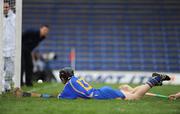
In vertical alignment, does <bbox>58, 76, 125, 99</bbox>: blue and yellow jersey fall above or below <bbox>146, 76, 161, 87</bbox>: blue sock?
below

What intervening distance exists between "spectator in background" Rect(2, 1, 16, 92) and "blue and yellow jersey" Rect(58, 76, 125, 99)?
2.96m

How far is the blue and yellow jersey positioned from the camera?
848cm

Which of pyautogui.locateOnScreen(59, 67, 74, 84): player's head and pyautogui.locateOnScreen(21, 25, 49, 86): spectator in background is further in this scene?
pyautogui.locateOnScreen(21, 25, 49, 86): spectator in background

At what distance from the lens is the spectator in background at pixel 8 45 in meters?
11.4

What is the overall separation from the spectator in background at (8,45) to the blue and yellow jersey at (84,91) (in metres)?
2.96

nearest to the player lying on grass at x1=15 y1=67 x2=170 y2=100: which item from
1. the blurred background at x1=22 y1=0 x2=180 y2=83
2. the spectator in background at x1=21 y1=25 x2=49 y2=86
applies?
the spectator in background at x1=21 y1=25 x2=49 y2=86

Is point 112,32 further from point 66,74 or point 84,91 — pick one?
point 84,91

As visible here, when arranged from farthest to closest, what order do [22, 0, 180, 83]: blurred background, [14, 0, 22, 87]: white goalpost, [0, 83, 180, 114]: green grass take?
1. [22, 0, 180, 83]: blurred background
2. [14, 0, 22, 87]: white goalpost
3. [0, 83, 180, 114]: green grass

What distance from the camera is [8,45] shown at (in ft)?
37.5

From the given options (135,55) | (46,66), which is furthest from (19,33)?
(135,55)

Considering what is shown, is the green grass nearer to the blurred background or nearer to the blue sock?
the blue sock

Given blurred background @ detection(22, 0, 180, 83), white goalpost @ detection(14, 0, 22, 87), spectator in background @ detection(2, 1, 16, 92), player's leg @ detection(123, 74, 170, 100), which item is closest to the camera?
player's leg @ detection(123, 74, 170, 100)

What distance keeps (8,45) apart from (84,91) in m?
3.42

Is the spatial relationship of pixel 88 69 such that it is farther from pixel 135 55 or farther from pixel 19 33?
pixel 19 33
